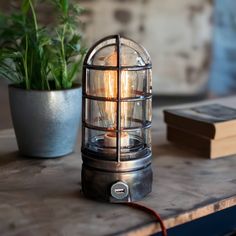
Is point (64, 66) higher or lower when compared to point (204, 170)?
higher

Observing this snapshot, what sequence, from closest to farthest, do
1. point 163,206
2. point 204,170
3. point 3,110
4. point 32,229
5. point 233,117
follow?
point 32,229 < point 163,206 < point 204,170 < point 233,117 < point 3,110

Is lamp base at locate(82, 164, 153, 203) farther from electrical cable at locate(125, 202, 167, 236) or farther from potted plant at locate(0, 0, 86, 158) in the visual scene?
potted plant at locate(0, 0, 86, 158)

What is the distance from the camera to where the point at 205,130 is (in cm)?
126

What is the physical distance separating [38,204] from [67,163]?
27 cm

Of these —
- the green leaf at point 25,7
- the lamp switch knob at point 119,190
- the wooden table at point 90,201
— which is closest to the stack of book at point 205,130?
the wooden table at point 90,201

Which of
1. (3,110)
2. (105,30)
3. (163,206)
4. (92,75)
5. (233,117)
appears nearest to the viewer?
(163,206)

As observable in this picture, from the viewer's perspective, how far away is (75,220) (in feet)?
2.79

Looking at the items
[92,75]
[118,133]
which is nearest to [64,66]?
[92,75]

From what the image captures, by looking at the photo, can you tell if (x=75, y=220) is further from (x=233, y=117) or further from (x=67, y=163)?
(x=233, y=117)

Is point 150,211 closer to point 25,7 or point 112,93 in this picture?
point 112,93

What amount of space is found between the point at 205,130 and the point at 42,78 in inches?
17.6

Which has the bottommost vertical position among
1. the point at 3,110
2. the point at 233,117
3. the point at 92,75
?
the point at 3,110

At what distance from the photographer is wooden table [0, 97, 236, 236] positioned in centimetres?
83

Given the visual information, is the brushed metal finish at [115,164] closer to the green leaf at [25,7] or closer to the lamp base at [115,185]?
the lamp base at [115,185]
